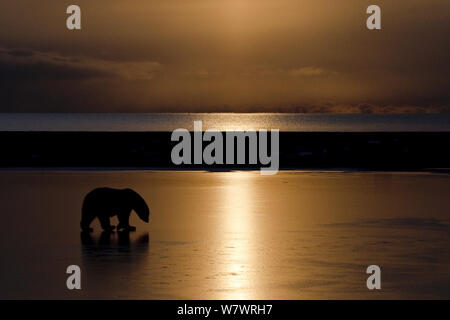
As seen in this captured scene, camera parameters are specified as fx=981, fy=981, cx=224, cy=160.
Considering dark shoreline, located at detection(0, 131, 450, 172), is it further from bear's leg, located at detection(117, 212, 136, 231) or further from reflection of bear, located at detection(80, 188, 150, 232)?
bear's leg, located at detection(117, 212, 136, 231)

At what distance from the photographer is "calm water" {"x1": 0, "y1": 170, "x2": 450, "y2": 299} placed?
324 inches

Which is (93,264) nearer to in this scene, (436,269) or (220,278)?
(220,278)

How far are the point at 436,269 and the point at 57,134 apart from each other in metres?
30.6

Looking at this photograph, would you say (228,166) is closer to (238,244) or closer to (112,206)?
(112,206)

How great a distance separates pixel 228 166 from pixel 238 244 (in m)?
15.6

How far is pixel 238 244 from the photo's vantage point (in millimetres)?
10680

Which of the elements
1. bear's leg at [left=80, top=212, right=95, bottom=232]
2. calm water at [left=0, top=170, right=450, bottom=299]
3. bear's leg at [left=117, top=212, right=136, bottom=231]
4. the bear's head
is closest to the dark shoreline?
calm water at [left=0, top=170, right=450, bottom=299]

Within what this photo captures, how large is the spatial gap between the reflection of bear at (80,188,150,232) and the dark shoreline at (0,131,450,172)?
12313mm

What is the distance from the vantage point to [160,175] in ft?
72.7

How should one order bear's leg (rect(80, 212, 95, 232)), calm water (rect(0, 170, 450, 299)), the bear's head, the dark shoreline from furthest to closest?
1. the dark shoreline
2. the bear's head
3. bear's leg (rect(80, 212, 95, 232))
4. calm water (rect(0, 170, 450, 299))

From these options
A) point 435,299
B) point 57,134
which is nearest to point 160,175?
point 435,299

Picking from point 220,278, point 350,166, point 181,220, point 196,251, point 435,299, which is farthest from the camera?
point 350,166

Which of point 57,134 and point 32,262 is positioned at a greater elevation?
point 57,134

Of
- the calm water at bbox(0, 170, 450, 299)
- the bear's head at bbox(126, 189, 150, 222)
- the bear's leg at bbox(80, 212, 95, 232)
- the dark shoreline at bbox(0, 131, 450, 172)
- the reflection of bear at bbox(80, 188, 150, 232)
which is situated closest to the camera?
the calm water at bbox(0, 170, 450, 299)
